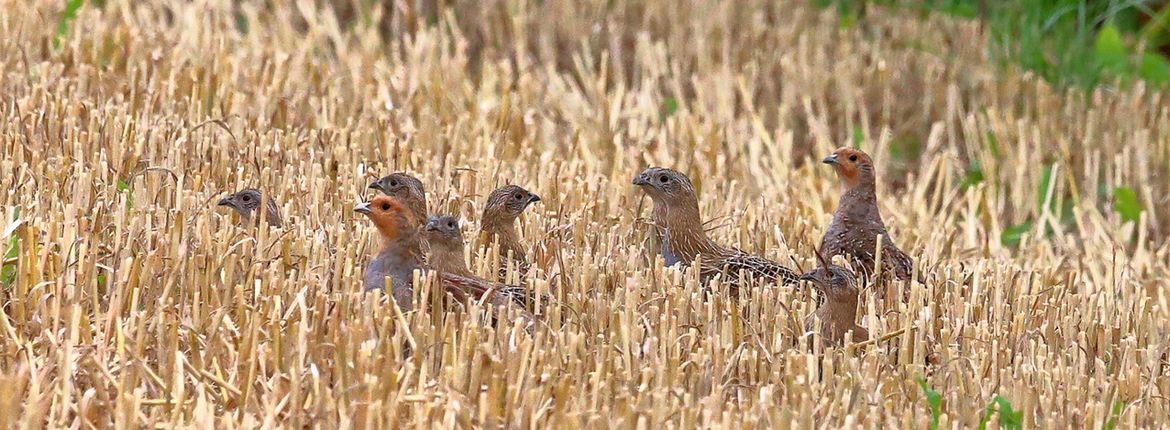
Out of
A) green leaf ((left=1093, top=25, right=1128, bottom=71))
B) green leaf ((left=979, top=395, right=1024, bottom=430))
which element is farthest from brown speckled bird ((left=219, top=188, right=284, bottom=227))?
green leaf ((left=1093, top=25, right=1128, bottom=71))

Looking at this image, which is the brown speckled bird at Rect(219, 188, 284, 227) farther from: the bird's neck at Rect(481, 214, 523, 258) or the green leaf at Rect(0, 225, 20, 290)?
the green leaf at Rect(0, 225, 20, 290)

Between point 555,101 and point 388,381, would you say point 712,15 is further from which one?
point 388,381

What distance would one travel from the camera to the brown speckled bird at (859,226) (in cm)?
Answer: 650

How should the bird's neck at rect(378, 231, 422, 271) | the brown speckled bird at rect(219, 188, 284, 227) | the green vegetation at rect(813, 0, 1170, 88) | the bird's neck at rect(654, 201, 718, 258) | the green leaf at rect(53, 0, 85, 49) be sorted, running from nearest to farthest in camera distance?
1. the bird's neck at rect(378, 231, 422, 271)
2. the brown speckled bird at rect(219, 188, 284, 227)
3. the bird's neck at rect(654, 201, 718, 258)
4. the green leaf at rect(53, 0, 85, 49)
5. the green vegetation at rect(813, 0, 1170, 88)

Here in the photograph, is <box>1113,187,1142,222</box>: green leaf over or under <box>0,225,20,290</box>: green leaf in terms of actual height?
over

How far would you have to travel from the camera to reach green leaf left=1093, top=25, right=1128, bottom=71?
1151cm

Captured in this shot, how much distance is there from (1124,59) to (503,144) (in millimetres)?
5397

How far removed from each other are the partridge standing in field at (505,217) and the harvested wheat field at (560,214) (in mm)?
119

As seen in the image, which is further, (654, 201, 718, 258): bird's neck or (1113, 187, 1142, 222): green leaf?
(1113, 187, 1142, 222): green leaf

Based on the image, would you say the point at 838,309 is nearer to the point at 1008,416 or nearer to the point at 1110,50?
the point at 1008,416

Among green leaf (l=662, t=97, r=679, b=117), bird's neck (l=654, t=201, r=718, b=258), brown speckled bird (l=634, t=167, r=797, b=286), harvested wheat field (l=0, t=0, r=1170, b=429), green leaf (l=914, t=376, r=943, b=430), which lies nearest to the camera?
harvested wheat field (l=0, t=0, r=1170, b=429)

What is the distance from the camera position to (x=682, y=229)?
648 cm

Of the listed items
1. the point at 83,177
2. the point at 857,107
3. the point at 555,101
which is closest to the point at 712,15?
the point at 857,107

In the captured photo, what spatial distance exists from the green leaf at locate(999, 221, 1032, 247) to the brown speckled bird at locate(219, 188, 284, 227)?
4.02 m
